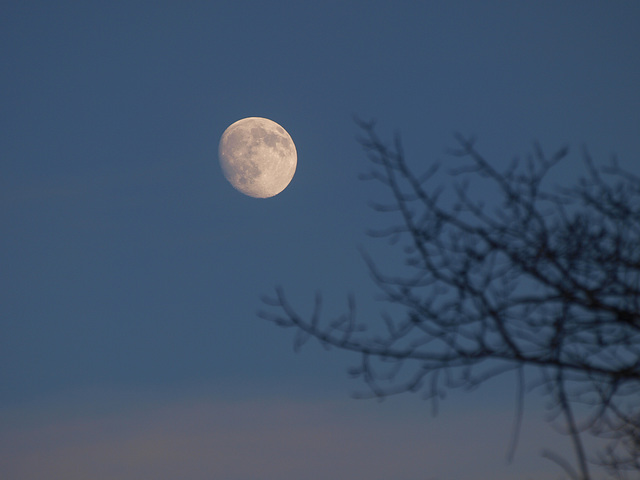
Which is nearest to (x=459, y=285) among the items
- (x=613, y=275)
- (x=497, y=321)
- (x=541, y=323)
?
(x=497, y=321)

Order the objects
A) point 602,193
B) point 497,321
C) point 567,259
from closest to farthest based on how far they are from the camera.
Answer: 1. point 497,321
2. point 567,259
3. point 602,193

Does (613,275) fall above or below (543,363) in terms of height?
above

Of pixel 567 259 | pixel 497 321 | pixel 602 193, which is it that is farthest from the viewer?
pixel 602 193

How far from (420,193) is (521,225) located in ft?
1.90

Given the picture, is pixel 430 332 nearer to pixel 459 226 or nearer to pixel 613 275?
pixel 459 226

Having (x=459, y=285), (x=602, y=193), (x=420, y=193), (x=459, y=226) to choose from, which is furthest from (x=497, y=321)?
(x=602, y=193)

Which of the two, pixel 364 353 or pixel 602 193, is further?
pixel 602 193

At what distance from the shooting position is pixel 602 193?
3814 millimetres

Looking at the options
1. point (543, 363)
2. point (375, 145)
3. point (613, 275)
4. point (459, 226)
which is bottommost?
point (543, 363)

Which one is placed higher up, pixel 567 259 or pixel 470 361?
pixel 567 259

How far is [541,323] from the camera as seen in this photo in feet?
11.2

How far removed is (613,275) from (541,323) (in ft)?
1.49

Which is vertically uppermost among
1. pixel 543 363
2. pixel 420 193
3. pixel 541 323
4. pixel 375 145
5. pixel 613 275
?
pixel 375 145

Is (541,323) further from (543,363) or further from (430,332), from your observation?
(430,332)
